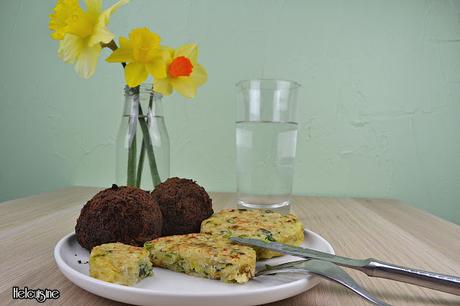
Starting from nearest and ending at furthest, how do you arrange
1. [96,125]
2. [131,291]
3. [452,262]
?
[131,291]
[452,262]
[96,125]

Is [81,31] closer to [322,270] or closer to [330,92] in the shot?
[322,270]

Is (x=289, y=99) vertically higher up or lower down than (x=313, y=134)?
higher up

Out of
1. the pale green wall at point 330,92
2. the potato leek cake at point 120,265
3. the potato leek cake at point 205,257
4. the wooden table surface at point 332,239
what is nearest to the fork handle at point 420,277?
the wooden table surface at point 332,239

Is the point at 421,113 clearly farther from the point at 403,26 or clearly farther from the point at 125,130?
the point at 125,130

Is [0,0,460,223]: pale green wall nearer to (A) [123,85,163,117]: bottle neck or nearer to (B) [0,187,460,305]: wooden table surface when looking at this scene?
(B) [0,187,460,305]: wooden table surface

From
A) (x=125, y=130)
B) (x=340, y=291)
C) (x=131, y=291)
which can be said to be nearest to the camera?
(x=131, y=291)

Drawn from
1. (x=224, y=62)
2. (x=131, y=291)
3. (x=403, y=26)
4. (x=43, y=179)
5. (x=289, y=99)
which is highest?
(x=403, y=26)

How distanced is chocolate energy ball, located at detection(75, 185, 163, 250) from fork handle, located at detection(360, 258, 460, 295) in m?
0.33

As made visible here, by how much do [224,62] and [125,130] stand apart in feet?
2.01

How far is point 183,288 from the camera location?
1.68ft

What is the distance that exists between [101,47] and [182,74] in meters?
0.16

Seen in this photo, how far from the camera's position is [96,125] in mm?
1457

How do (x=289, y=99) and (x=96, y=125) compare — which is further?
(x=96, y=125)

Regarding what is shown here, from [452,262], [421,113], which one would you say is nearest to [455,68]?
[421,113]
